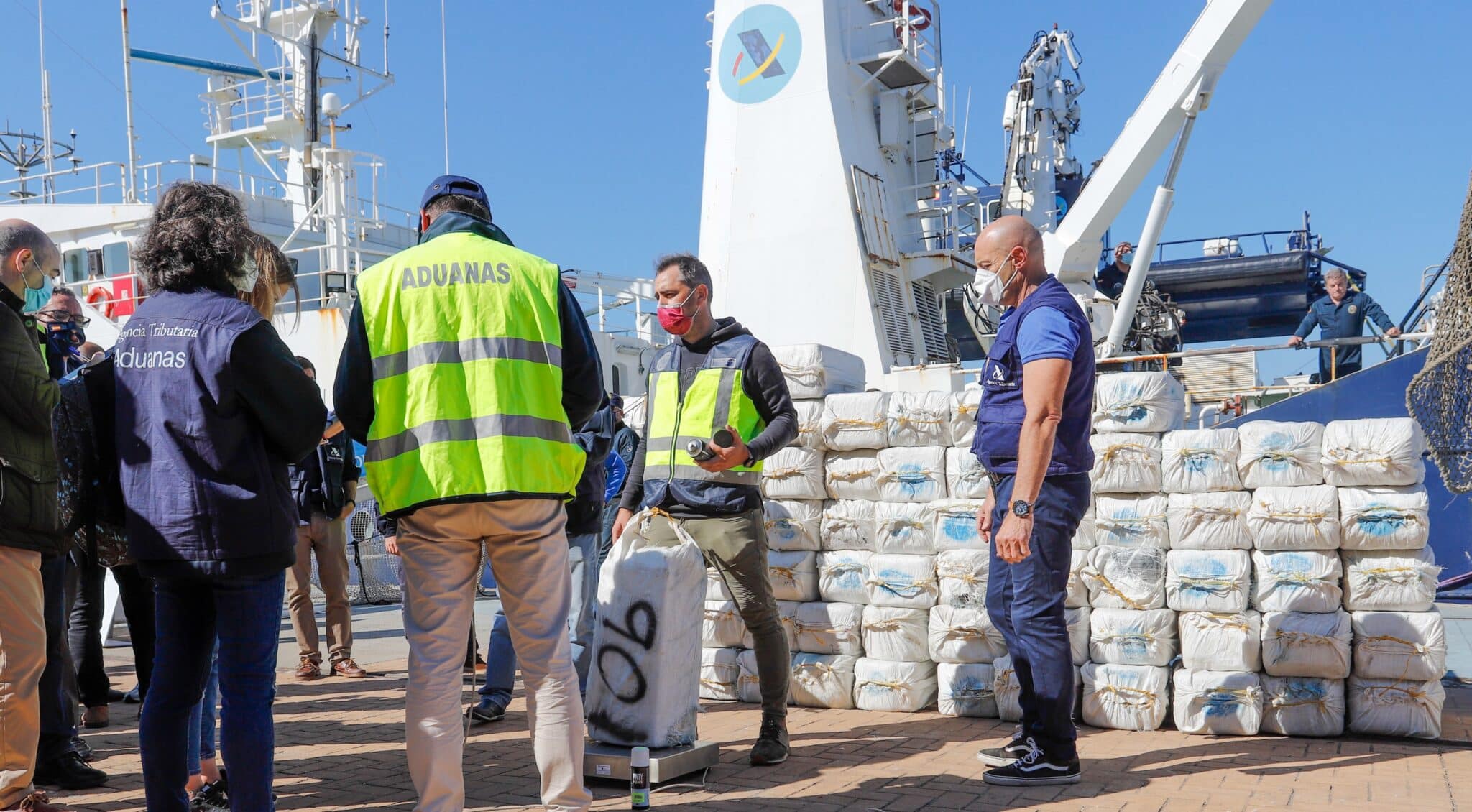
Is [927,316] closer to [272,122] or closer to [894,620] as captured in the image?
[894,620]

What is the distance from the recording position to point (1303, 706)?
4.71m

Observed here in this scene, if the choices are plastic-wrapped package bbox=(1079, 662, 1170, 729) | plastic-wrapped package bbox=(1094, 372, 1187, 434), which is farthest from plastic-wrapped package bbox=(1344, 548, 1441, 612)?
plastic-wrapped package bbox=(1094, 372, 1187, 434)

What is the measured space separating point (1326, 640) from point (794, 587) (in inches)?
94.4

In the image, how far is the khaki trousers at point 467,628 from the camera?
300cm

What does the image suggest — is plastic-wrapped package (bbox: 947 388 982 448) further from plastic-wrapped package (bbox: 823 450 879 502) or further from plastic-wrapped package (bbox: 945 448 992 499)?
plastic-wrapped package (bbox: 823 450 879 502)

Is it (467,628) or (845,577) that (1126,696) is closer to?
(845,577)

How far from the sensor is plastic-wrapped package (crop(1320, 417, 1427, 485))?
467cm

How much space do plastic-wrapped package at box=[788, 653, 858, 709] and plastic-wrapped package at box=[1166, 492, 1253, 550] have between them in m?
1.65

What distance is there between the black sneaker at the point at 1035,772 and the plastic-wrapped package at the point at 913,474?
167 centimetres

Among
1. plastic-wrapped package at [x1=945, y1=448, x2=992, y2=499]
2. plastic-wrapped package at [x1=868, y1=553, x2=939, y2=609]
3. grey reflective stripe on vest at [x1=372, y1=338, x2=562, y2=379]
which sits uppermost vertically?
grey reflective stripe on vest at [x1=372, y1=338, x2=562, y2=379]

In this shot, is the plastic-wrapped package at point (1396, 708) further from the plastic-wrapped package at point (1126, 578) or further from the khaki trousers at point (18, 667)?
the khaki trousers at point (18, 667)

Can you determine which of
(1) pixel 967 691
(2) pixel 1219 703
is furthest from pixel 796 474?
(2) pixel 1219 703

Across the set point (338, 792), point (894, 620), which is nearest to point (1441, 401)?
point (894, 620)

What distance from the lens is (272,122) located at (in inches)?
797
